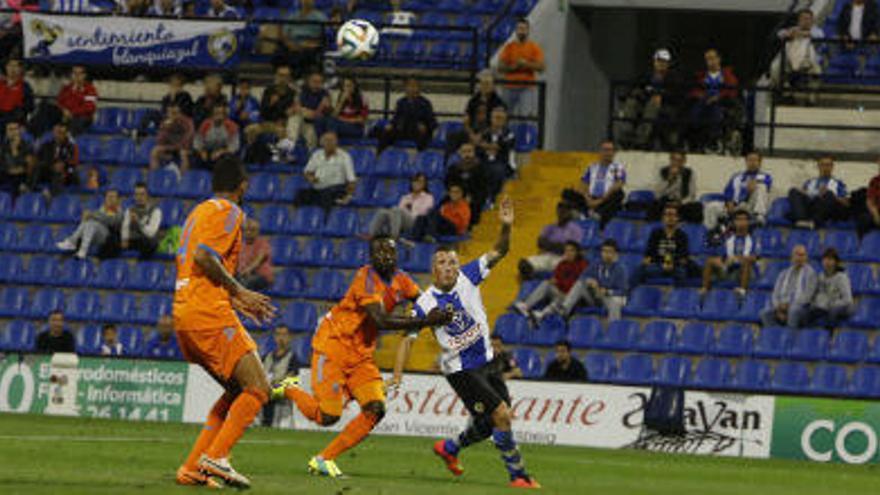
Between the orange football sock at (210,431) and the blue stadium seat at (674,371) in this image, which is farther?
the blue stadium seat at (674,371)

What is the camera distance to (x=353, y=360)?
55.9 feet

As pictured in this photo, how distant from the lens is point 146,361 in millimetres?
27500

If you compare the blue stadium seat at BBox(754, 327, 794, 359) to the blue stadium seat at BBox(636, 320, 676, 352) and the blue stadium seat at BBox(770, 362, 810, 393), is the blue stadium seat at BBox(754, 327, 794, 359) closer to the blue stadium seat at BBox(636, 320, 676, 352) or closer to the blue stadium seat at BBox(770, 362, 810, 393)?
the blue stadium seat at BBox(770, 362, 810, 393)

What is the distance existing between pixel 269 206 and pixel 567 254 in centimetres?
543

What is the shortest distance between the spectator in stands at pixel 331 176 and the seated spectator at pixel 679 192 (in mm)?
4505

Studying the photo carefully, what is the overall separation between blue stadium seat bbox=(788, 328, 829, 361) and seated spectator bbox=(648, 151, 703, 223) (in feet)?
9.12

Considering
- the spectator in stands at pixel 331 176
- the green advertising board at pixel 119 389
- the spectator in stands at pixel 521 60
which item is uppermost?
the spectator in stands at pixel 521 60

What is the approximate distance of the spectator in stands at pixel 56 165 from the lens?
107 ft

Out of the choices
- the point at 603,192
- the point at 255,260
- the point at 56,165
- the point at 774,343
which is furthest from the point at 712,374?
the point at 56,165

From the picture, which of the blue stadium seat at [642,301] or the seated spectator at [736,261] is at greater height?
the seated spectator at [736,261]

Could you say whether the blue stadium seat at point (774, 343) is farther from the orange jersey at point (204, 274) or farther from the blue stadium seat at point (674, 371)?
the orange jersey at point (204, 274)

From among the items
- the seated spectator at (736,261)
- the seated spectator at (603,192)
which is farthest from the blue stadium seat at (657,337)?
the seated spectator at (603,192)

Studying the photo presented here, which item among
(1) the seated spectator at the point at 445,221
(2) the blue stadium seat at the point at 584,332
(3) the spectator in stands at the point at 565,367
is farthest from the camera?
(1) the seated spectator at the point at 445,221

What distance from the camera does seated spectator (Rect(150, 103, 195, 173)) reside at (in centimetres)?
3244
